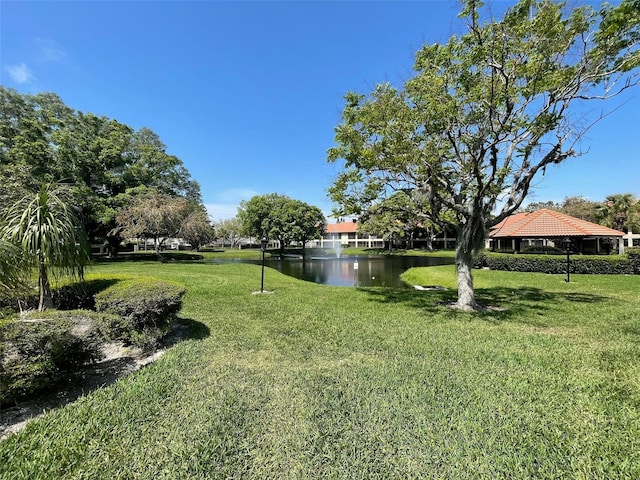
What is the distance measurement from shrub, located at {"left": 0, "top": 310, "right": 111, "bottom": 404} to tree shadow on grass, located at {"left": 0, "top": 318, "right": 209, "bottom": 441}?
14 cm

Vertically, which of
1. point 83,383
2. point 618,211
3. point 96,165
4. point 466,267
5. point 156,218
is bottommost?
point 83,383

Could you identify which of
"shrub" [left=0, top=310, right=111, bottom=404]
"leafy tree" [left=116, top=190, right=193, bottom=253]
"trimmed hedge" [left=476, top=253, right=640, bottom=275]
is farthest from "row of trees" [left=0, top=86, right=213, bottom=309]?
"trimmed hedge" [left=476, top=253, right=640, bottom=275]

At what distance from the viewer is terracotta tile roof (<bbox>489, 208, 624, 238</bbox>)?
20.3m

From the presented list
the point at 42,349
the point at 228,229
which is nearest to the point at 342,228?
the point at 228,229

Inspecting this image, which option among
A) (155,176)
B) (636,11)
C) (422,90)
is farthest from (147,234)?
(636,11)

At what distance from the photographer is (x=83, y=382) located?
3.58m

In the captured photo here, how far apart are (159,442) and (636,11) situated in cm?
960

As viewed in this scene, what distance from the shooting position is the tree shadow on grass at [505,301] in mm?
6965

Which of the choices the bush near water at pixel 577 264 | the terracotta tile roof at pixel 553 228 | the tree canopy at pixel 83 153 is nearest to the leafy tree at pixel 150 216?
the tree canopy at pixel 83 153

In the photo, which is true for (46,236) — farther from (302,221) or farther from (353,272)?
(302,221)

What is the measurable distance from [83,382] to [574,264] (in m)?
20.8

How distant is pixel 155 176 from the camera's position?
2600 centimetres

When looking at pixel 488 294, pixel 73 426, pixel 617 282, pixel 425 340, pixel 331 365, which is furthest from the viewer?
pixel 617 282

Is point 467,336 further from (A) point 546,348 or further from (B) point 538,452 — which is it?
(B) point 538,452
